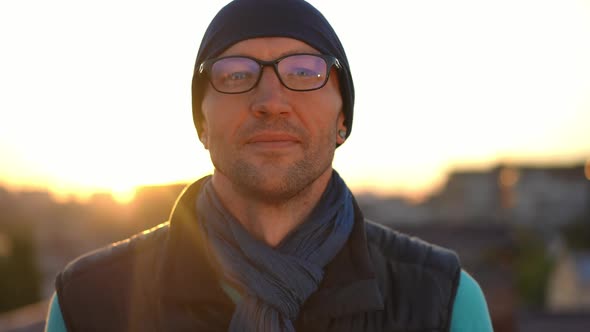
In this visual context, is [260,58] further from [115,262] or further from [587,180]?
[587,180]

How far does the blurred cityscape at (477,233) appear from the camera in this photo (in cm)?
906

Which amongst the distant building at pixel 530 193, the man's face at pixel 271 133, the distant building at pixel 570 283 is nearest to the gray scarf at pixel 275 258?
the man's face at pixel 271 133

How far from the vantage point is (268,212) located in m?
2.80

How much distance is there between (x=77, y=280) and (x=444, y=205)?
7691 cm

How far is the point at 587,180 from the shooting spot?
78.8 metres

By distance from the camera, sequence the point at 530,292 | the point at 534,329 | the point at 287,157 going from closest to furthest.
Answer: the point at 287,157 < the point at 534,329 < the point at 530,292

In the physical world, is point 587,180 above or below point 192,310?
below

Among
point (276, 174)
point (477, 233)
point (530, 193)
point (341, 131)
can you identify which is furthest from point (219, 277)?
point (530, 193)

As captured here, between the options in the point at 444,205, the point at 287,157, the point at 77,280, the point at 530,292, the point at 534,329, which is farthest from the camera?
the point at 444,205

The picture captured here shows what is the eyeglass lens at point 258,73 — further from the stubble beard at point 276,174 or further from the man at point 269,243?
the stubble beard at point 276,174

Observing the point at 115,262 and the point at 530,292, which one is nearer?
the point at 115,262

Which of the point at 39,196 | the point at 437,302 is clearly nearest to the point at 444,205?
the point at 39,196

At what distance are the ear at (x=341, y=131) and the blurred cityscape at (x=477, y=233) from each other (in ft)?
3.46

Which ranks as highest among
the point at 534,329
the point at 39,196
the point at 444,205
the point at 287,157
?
the point at 287,157
